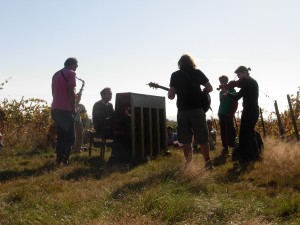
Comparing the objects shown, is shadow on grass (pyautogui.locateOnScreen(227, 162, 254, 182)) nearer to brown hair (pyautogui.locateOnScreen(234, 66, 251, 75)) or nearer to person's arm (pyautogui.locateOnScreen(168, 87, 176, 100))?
person's arm (pyautogui.locateOnScreen(168, 87, 176, 100))

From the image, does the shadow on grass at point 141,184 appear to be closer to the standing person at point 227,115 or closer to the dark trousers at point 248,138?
the dark trousers at point 248,138

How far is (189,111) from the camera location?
261 inches

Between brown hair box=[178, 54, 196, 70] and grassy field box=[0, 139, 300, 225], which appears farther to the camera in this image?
brown hair box=[178, 54, 196, 70]

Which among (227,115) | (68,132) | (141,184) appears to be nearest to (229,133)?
(227,115)

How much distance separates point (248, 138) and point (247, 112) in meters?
0.47

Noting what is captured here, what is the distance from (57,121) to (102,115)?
1.82 metres

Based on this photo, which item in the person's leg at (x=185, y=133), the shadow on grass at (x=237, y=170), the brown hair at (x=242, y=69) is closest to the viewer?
the shadow on grass at (x=237, y=170)

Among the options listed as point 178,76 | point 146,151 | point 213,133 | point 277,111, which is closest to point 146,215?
point 178,76

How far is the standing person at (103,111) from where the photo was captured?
9.02 metres

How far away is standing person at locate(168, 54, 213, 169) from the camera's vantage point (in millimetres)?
6566

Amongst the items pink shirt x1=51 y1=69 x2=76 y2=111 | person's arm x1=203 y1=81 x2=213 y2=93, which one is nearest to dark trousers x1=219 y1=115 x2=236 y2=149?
person's arm x1=203 y1=81 x2=213 y2=93

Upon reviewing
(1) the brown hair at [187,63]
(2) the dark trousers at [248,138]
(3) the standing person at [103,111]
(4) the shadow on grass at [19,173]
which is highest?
(1) the brown hair at [187,63]

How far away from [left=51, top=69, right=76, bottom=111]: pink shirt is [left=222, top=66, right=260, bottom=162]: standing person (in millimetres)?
2699

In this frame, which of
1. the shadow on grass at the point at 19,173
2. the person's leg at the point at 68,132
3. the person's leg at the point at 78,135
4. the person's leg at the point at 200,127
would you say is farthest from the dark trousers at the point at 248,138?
the person's leg at the point at 78,135
